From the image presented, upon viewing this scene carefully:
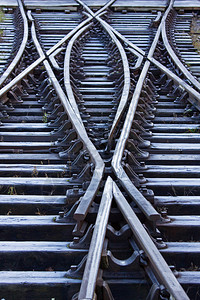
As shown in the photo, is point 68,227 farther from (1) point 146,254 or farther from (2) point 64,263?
(1) point 146,254

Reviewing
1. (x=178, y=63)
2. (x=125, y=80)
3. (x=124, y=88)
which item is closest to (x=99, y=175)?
(x=124, y=88)

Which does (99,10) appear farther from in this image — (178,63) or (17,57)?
(178,63)

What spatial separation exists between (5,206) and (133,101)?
2.30 meters

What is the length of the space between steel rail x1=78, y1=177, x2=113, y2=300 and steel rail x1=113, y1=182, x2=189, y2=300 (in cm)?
8

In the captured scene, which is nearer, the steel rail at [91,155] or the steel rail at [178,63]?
the steel rail at [91,155]

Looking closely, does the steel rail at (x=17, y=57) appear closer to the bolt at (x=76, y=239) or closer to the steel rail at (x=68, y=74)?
the steel rail at (x=68, y=74)

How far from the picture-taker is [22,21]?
31.1 feet

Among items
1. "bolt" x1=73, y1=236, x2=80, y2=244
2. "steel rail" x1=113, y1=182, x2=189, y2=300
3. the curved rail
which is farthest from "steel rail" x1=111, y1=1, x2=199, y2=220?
"bolt" x1=73, y1=236, x2=80, y2=244

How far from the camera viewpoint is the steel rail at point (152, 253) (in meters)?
1.99

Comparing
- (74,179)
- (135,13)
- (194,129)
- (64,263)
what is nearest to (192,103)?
(194,129)

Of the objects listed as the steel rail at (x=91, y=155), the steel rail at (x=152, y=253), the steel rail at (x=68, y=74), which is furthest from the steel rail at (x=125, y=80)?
the steel rail at (x=152, y=253)

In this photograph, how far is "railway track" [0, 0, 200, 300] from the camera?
2.35m

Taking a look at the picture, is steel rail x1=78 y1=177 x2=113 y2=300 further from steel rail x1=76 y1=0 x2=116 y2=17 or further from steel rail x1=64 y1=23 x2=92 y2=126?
steel rail x1=76 y1=0 x2=116 y2=17

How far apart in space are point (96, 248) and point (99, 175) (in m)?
0.98
